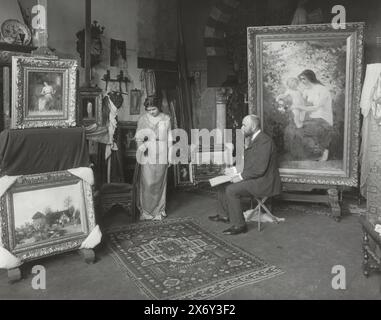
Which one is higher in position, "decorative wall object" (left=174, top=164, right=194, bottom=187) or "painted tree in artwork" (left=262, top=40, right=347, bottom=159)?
"painted tree in artwork" (left=262, top=40, right=347, bottom=159)

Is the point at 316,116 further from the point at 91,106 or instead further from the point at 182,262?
the point at 91,106

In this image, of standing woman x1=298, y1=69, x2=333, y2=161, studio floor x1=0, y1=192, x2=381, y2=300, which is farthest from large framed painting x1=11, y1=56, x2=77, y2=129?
standing woman x1=298, y1=69, x2=333, y2=161

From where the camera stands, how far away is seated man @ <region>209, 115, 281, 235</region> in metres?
4.96

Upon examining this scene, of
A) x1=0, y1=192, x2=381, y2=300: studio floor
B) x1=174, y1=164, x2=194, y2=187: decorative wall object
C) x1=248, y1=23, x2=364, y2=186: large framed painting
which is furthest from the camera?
x1=174, y1=164, x2=194, y2=187: decorative wall object

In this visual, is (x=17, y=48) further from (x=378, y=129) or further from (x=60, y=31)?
(x=378, y=129)

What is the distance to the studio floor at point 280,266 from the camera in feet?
11.1

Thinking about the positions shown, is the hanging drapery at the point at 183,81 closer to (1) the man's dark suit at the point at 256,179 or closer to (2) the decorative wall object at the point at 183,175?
(2) the decorative wall object at the point at 183,175

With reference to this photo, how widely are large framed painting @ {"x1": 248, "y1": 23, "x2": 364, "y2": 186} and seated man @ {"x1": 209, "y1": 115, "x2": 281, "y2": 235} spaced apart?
493 mm

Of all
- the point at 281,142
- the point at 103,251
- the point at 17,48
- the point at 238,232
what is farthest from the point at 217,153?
the point at 17,48

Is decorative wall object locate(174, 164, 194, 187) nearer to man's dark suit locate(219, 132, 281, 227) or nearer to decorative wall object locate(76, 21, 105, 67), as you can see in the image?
man's dark suit locate(219, 132, 281, 227)

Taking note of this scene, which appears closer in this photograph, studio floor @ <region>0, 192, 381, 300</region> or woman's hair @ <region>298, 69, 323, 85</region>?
studio floor @ <region>0, 192, 381, 300</region>

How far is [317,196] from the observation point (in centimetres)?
577

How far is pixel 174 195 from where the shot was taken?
691 centimetres

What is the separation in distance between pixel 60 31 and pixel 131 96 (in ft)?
5.16
